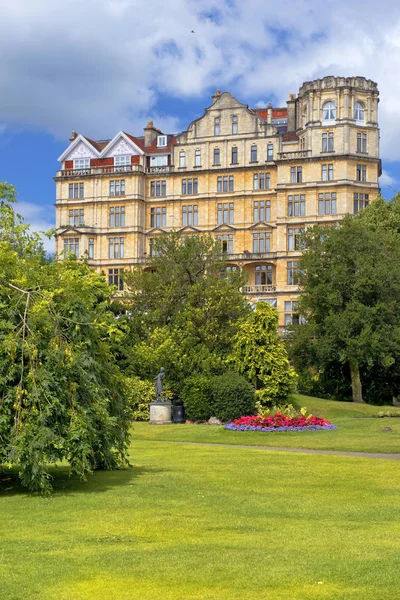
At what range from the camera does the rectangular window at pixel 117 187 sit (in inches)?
2948

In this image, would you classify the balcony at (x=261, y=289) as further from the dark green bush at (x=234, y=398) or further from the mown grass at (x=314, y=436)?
the dark green bush at (x=234, y=398)

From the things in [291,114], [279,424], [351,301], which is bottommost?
[279,424]

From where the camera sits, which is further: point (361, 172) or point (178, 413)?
point (361, 172)

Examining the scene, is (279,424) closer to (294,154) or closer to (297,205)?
(297,205)

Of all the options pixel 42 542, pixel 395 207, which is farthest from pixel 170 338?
pixel 42 542

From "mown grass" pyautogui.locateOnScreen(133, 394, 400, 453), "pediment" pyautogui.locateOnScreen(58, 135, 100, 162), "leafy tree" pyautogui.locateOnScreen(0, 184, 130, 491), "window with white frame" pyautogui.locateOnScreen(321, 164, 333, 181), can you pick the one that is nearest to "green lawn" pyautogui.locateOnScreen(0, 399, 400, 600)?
"leafy tree" pyautogui.locateOnScreen(0, 184, 130, 491)

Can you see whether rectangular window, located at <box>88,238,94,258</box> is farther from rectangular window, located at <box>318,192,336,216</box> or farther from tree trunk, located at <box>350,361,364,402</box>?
tree trunk, located at <box>350,361,364,402</box>

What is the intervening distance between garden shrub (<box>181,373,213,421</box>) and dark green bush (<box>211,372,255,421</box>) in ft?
4.64

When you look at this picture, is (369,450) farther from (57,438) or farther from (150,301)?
(150,301)

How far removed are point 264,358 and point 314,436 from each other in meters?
11.4

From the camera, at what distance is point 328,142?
225 feet

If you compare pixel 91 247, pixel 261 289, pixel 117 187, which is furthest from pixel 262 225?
pixel 91 247

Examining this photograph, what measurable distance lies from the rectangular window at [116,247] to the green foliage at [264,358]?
104 ft

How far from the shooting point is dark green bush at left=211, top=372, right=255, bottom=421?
139 ft
